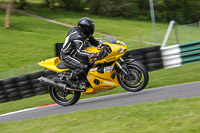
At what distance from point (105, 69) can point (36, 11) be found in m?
33.8

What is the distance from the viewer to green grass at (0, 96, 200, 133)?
4324 mm

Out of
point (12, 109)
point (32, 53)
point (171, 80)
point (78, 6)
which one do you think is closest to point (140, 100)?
point (171, 80)

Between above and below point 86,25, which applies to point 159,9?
above

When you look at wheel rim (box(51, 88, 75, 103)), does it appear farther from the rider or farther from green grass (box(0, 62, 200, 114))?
green grass (box(0, 62, 200, 114))

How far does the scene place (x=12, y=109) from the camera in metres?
8.91

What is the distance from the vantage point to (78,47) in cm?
699

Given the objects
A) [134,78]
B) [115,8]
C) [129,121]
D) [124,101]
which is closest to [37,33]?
[115,8]

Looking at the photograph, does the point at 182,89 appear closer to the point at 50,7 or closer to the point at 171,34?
the point at 171,34

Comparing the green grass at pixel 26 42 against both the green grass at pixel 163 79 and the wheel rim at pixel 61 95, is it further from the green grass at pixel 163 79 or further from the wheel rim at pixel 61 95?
the wheel rim at pixel 61 95

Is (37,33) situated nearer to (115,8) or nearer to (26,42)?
(26,42)

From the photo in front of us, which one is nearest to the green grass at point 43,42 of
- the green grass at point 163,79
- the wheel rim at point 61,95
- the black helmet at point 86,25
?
the green grass at point 163,79

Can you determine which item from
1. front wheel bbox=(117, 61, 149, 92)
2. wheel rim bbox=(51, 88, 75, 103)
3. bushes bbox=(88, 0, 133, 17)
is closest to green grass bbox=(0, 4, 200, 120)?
wheel rim bbox=(51, 88, 75, 103)

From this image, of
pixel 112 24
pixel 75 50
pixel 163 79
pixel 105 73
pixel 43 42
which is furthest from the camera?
pixel 112 24

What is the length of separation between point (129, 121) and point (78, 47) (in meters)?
2.68
